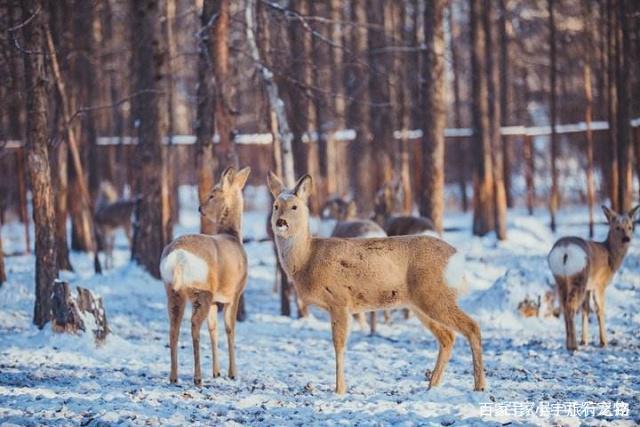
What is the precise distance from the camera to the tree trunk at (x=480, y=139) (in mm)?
20906

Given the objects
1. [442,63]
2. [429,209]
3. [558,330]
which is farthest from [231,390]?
[442,63]

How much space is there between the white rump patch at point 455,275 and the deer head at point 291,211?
1.59 meters

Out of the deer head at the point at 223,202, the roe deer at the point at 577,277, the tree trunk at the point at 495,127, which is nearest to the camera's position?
the deer head at the point at 223,202

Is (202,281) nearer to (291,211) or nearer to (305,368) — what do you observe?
(291,211)

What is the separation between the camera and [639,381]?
867 centimetres

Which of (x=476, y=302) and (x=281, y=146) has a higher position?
(x=281, y=146)

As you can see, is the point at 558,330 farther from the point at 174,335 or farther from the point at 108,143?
the point at 108,143

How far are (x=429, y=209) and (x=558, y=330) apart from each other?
3.99 m

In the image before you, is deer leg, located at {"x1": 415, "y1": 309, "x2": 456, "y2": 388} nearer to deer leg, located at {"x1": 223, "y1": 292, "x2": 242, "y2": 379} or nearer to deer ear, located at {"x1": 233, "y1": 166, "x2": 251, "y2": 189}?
deer leg, located at {"x1": 223, "y1": 292, "x2": 242, "y2": 379}

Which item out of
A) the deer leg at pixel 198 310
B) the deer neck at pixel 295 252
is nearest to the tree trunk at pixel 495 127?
the deer neck at pixel 295 252

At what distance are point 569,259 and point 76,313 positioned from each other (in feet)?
21.0

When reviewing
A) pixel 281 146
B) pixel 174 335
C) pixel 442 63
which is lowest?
pixel 174 335

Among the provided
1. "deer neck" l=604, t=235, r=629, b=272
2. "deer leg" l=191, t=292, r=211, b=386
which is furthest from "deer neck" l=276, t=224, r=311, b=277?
"deer neck" l=604, t=235, r=629, b=272

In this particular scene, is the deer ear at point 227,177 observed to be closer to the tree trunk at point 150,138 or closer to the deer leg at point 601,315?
the tree trunk at point 150,138
